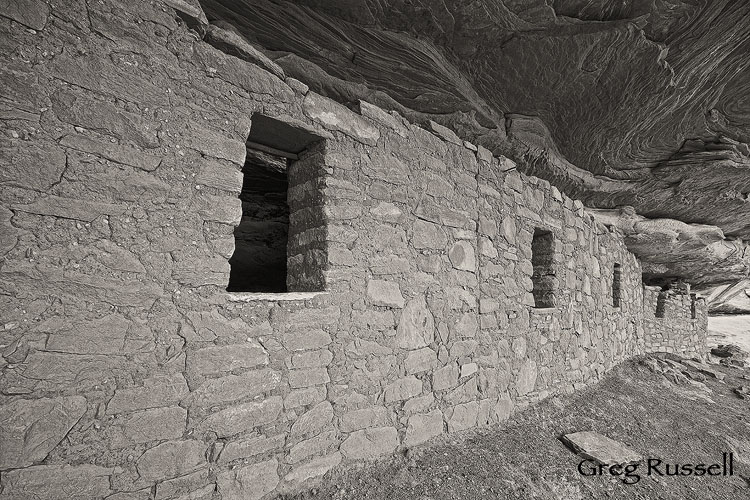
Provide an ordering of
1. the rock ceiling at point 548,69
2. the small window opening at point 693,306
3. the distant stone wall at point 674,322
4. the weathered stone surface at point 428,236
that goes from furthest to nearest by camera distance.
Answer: the small window opening at point 693,306 < the distant stone wall at point 674,322 < the weathered stone surface at point 428,236 < the rock ceiling at point 548,69

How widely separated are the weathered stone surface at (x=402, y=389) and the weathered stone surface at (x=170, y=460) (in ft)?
3.53

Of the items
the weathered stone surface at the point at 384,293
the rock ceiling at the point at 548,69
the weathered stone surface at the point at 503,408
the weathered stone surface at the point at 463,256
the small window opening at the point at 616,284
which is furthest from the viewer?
the small window opening at the point at 616,284

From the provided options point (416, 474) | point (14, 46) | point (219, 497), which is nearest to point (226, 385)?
point (219, 497)

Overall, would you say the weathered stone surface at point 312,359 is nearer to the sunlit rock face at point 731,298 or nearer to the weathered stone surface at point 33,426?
the weathered stone surface at point 33,426

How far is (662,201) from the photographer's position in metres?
5.32

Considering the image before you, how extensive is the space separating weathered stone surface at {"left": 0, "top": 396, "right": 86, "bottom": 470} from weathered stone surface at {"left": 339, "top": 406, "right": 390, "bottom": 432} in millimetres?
1230

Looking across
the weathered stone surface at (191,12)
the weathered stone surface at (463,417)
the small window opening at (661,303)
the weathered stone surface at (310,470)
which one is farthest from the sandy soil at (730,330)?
the weathered stone surface at (191,12)

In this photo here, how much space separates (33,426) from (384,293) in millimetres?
1656

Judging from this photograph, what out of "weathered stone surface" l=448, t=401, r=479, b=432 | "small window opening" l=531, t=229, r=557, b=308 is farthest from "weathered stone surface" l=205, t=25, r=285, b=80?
"small window opening" l=531, t=229, r=557, b=308

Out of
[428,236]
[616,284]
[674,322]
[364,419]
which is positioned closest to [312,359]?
[364,419]

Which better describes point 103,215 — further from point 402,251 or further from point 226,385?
point 402,251

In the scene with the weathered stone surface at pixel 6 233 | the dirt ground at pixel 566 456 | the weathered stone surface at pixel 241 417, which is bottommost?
the dirt ground at pixel 566 456

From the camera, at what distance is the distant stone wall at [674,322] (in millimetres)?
7438

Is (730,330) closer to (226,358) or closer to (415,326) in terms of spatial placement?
(415,326)
